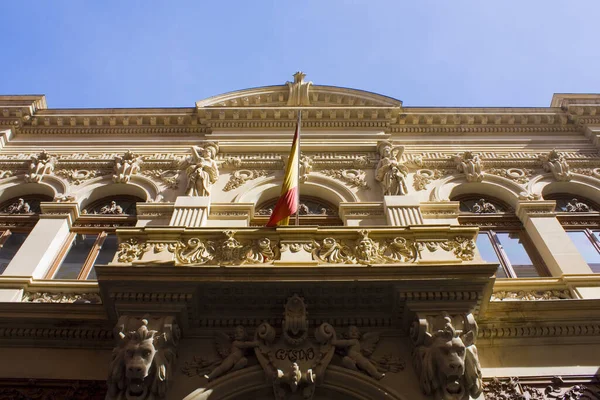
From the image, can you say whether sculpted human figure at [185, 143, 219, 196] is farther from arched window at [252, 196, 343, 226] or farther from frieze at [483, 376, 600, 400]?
frieze at [483, 376, 600, 400]

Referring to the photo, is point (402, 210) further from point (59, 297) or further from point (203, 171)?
point (59, 297)

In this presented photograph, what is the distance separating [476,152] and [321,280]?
881 centimetres

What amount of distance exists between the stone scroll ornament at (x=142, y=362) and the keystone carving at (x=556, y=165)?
1137 cm

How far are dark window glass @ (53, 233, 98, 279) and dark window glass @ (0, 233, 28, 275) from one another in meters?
1.33

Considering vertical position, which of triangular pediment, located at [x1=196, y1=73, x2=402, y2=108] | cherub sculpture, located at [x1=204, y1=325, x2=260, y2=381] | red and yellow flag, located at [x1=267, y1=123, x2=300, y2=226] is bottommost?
cherub sculpture, located at [x1=204, y1=325, x2=260, y2=381]

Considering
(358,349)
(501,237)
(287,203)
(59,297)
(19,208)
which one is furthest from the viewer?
(19,208)

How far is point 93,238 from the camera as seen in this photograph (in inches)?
535

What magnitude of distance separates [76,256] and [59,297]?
6.09ft

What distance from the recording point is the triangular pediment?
57.8ft

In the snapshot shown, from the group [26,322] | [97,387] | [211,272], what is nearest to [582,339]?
[211,272]

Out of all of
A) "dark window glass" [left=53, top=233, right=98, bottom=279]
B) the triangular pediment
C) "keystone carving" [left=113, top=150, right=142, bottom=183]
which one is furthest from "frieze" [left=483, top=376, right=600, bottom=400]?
"keystone carving" [left=113, top=150, right=142, bottom=183]

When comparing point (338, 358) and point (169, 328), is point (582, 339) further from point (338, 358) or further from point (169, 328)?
point (169, 328)

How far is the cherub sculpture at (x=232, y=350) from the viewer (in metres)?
8.89

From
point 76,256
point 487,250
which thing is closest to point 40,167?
point 76,256
